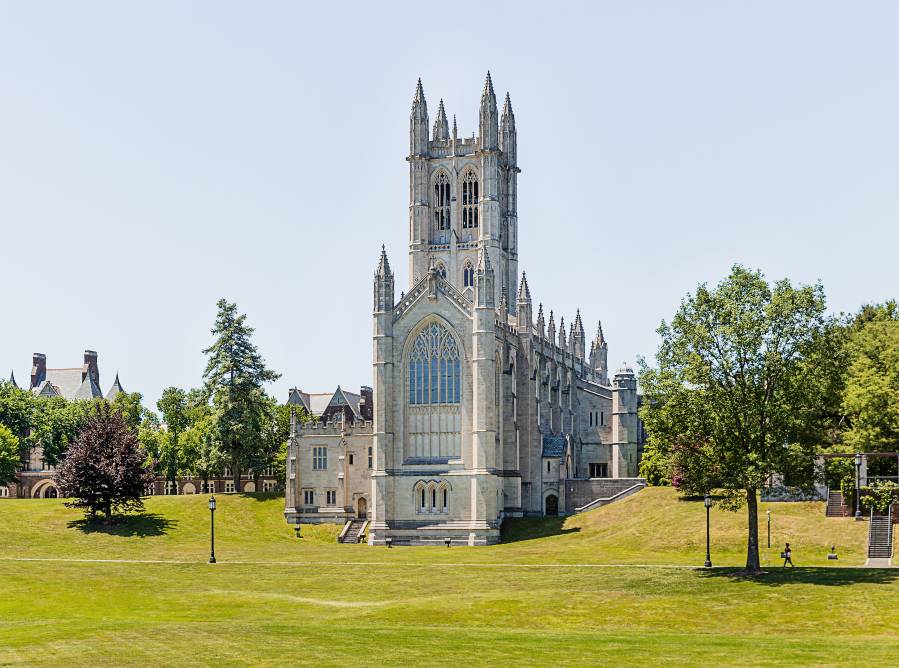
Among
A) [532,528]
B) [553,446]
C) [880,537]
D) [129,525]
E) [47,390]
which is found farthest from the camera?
[47,390]

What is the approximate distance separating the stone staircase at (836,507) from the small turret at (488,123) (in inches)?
2226

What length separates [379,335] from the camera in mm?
91812

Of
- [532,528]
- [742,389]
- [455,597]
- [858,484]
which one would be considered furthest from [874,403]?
[532,528]

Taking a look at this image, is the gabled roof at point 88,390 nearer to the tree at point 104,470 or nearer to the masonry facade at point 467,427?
the masonry facade at point 467,427

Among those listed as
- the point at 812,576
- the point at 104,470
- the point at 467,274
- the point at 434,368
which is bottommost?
the point at 812,576

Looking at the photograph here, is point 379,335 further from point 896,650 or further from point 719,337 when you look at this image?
point 896,650

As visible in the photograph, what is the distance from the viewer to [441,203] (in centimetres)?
11962

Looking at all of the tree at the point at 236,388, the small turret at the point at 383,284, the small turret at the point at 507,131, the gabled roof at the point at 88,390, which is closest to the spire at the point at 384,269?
the small turret at the point at 383,284

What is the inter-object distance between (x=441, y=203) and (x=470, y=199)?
3.01 meters

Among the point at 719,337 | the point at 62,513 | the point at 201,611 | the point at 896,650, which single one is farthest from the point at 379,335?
the point at 896,650

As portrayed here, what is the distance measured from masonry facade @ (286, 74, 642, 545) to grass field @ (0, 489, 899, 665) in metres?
6.46

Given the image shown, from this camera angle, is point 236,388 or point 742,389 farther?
point 236,388

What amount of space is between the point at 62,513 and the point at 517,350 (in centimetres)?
3802

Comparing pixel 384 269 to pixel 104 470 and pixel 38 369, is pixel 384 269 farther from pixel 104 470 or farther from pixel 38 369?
pixel 38 369
